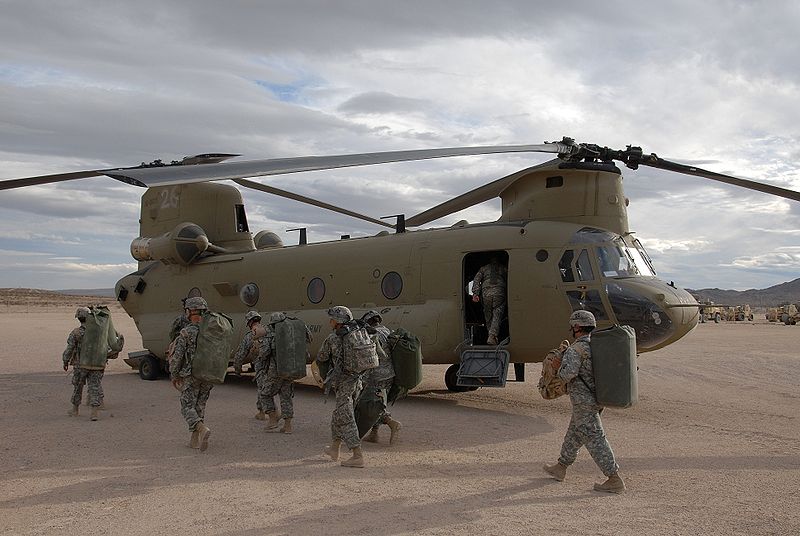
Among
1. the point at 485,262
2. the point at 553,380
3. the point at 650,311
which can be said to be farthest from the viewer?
the point at 485,262

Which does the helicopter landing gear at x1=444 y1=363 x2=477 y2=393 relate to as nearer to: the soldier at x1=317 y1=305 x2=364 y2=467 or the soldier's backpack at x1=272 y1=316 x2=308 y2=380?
the soldier's backpack at x1=272 y1=316 x2=308 y2=380

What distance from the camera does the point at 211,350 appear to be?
8.01m

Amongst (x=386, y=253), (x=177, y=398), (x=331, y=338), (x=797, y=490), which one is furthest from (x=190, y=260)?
(x=797, y=490)

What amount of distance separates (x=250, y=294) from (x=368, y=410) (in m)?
7.19

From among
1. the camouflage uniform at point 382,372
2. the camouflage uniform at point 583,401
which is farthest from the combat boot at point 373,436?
the camouflage uniform at point 583,401

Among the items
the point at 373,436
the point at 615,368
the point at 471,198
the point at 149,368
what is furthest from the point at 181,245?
the point at 615,368

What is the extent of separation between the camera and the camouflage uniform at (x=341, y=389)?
24.3ft

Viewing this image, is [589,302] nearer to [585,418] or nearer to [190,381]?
[585,418]

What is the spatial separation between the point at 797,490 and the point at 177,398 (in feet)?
32.1

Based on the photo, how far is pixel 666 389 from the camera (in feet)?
44.8

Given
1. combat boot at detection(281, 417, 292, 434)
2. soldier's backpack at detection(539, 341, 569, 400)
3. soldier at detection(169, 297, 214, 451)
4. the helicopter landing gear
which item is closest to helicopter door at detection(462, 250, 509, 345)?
the helicopter landing gear

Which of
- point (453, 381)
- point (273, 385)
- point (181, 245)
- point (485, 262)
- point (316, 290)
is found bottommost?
point (453, 381)

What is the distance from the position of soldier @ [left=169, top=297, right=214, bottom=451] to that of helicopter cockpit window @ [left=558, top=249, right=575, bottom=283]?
18.5 ft

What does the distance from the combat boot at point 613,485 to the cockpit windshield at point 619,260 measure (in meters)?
4.75
